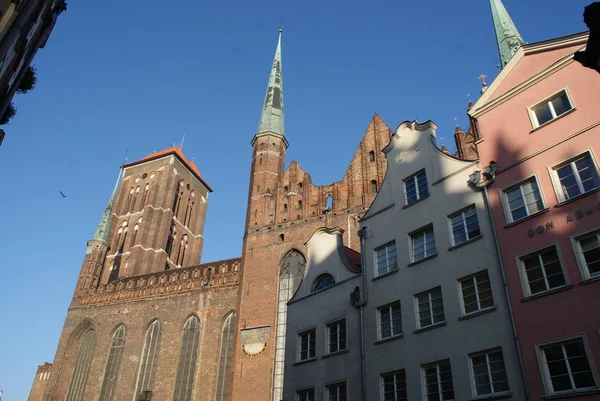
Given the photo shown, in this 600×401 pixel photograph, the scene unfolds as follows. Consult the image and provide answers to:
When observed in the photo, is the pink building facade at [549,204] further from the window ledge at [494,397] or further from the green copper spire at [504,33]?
the green copper spire at [504,33]

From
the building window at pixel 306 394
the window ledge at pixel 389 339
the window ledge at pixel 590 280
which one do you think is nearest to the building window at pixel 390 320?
the window ledge at pixel 389 339

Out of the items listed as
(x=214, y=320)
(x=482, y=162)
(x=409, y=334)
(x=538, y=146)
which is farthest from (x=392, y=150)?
(x=214, y=320)

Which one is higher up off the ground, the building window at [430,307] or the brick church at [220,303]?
the brick church at [220,303]

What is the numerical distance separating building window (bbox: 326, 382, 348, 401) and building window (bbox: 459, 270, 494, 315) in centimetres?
415

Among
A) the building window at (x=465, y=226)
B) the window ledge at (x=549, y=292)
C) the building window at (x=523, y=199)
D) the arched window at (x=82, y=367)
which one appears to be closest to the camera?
the window ledge at (x=549, y=292)

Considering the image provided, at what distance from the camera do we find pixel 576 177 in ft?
33.9

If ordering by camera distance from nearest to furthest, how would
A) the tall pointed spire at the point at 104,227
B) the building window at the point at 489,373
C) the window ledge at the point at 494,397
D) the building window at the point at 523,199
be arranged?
the window ledge at the point at 494,397 → the building window at the point at 489,373 → the building window at the point at 523,199 → the tall pointed spire at the point at 104,227

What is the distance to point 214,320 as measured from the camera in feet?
97.7

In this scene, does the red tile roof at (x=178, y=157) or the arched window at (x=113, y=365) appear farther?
the red tile roof at (x=178, y=157)

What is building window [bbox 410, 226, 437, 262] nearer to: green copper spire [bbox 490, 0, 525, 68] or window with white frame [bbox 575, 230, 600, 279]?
window with white frame [bbox 575, 230, 600, 279]

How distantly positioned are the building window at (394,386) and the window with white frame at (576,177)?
18.1 ft

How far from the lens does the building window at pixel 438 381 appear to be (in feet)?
35.3

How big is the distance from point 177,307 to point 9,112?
2001 cm

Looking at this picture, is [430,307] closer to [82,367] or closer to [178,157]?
[82,367]
